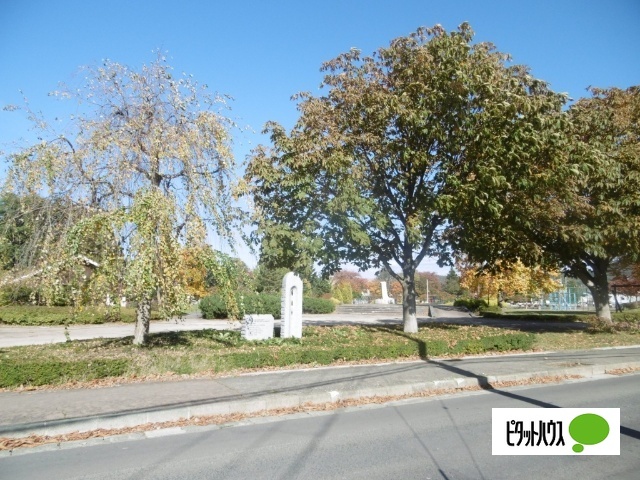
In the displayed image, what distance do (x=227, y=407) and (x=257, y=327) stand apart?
7.43 m

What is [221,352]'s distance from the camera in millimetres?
12039

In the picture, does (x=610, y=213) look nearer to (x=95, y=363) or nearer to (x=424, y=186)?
(x=424, y=186)

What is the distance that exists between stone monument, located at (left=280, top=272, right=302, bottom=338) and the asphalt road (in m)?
7.98

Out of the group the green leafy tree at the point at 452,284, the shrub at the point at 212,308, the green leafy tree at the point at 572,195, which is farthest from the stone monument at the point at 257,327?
the green leafy tree at the point at 452,284

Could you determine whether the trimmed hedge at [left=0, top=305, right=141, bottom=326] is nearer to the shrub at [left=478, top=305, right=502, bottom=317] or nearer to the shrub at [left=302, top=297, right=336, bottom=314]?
the shrub at [left=302, top=297, right=336, bottom=314]

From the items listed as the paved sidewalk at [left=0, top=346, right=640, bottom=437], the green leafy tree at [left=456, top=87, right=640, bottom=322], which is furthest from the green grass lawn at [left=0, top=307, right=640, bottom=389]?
the green leafy tree at [left=456, top=87, right=640, bottom=322]

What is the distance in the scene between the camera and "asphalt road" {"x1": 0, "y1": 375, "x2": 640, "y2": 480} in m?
4.96

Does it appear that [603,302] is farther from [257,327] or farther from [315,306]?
[315,306]

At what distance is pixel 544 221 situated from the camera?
681 inches

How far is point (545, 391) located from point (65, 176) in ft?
37.7

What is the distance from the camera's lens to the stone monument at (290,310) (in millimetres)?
15664

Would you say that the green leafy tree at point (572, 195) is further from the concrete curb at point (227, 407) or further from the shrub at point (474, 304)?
the shrub at point (474, 304)

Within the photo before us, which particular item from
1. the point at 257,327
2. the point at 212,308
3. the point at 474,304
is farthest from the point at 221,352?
the point at 474,304

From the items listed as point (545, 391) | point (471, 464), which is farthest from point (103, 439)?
point (545, 391)
